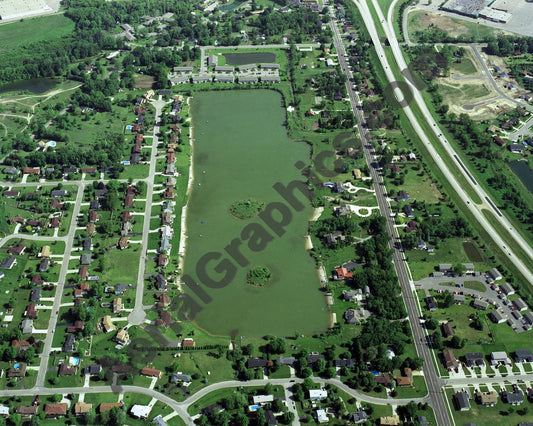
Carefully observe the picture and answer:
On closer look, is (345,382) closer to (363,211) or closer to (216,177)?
(363,211)

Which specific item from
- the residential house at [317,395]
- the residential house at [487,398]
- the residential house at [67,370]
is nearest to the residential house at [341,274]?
the residential house at [317,395]

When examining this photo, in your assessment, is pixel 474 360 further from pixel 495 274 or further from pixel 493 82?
pixel 493 82

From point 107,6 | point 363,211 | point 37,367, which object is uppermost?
point 107,6

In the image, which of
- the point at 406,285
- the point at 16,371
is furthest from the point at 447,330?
the point at 16,371

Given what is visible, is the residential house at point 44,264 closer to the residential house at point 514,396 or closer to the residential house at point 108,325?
the residential house at point 108,325

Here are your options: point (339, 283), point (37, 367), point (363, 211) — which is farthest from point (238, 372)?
point (363, 211)

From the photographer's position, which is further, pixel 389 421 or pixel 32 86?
pixel 32 86
